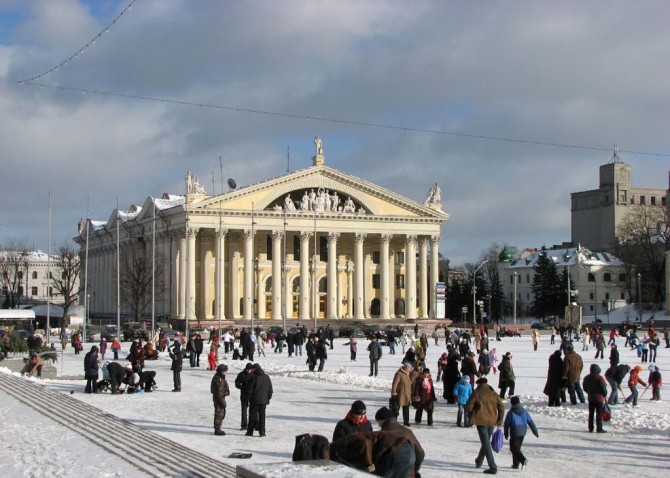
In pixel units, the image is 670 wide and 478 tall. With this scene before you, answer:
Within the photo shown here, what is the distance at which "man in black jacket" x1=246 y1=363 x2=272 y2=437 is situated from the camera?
18.8 meters

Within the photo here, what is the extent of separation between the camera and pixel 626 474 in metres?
15.4

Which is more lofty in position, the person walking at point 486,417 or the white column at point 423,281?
the white column at point 423,281

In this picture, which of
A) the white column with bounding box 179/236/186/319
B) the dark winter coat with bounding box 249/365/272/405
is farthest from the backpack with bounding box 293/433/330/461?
the white column with bounding box 179/236/186/319

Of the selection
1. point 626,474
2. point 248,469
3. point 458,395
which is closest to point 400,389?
point 458,395

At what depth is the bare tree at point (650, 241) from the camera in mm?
111000

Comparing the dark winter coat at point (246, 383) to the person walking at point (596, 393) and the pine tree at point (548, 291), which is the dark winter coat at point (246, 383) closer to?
the person walking at point (596, 393)

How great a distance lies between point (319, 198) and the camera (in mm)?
88812

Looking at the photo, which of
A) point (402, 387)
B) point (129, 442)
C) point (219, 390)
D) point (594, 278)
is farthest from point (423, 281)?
point (129, 442)

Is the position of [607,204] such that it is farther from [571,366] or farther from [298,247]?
[571,366]

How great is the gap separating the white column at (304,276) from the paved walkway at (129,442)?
60.7 meters

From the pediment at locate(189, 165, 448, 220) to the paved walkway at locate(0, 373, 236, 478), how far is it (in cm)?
5864

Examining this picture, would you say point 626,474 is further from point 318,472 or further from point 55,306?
point 55,306

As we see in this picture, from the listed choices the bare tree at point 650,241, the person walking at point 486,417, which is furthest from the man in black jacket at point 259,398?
the bare tree at point 650,241

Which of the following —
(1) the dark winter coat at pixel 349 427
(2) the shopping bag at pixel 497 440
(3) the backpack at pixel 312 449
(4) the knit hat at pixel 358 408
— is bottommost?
(2) the shopping bag at pixel 497 440
